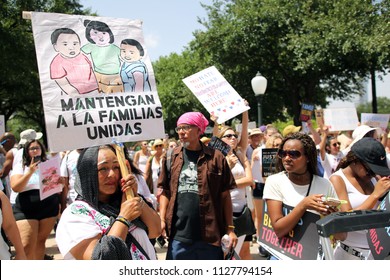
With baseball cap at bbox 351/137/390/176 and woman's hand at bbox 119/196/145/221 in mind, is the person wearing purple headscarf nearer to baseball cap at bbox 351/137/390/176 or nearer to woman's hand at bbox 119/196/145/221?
baseball cap at bbox 351/137/390/176

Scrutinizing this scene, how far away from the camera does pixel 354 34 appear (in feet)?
73.9

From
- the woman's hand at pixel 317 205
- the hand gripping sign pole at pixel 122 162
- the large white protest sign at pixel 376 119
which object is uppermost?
the large white protest sign at pixel 376 119

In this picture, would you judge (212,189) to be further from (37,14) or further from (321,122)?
(321,122)

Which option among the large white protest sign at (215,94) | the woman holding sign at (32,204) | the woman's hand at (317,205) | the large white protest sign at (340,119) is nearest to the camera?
the woman's hand at (317,205)

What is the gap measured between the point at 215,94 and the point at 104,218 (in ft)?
10.5

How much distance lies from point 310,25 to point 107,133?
75.0 ft

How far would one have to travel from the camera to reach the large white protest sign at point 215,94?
5.50 meters

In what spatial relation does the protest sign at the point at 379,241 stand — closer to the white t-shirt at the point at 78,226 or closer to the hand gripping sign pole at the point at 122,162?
the hand gripping sign pole at the point at 122,162

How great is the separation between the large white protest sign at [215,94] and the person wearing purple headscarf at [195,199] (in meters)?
1.16

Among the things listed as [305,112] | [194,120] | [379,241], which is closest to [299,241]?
[379,241]

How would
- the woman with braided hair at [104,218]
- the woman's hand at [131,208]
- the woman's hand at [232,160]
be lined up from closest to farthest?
the woman with braided hair at [104,218], the woman's hand at [131,208], the woman's hand at [232,160]

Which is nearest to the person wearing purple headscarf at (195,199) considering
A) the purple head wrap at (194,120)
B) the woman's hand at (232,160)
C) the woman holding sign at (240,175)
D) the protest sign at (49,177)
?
the purple head wrap at (194,120)

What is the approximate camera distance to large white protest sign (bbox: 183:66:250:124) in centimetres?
550

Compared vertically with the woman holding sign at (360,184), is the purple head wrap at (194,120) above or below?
above
